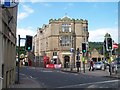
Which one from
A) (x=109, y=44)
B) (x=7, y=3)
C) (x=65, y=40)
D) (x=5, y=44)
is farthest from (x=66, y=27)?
(x=7, y=3)

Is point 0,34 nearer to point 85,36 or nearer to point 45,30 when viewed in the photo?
point 85,36

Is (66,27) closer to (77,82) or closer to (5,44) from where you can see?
(77,82)

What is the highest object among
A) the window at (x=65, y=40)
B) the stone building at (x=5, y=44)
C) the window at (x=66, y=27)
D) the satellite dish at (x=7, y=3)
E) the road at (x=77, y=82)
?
the window at (x=66, y=27)

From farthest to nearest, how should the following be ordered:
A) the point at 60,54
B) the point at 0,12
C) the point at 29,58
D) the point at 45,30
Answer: the point at 29,58 → the point at 45,30 → the point at 60,54 → the point at 0,12

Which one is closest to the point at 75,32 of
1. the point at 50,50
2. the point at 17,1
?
the point at 50,50

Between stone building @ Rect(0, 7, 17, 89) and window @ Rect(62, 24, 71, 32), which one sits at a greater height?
window @ Rect(62, 24, 71, 32)

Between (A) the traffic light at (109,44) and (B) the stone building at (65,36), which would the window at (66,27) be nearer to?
(B) the stone building at (65,36)

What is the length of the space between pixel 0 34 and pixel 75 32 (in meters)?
73.3

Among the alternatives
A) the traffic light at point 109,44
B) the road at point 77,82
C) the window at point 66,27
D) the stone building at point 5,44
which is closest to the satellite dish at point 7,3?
the stone building at point 5,44

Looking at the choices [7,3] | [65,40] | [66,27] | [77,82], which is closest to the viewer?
[7,3]

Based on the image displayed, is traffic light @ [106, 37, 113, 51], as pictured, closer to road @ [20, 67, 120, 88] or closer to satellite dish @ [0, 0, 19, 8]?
road @ [20, 67, 120, 88]

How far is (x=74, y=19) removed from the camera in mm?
88438

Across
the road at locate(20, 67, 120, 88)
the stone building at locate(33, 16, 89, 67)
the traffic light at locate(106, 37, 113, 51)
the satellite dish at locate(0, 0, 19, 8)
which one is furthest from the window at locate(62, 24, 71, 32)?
the satellite dish at locate(0, 0, 19, 8)

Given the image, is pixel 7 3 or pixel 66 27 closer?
pixel 7 3
